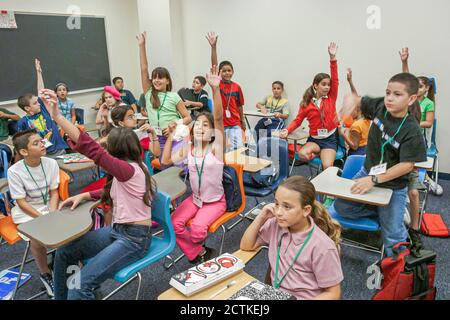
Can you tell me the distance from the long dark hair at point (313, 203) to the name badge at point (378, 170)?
2.36 feet

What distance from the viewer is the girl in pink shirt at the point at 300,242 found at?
1.45 m

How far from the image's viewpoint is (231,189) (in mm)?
2559

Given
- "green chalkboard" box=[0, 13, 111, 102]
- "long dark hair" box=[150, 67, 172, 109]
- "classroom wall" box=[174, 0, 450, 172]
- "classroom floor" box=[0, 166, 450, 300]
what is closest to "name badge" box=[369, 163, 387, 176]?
"classroom floor" box=[0, 166, 450, 300]

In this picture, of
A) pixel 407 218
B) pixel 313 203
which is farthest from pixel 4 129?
pixel 407 218

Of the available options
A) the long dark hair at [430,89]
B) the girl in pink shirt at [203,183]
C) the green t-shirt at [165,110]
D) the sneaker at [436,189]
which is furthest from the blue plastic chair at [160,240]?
the long dark hair at [430,89]

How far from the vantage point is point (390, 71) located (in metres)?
4.54

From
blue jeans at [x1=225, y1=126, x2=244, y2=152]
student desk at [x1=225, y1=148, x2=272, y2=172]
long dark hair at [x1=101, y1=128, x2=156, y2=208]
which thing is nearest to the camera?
long dark hair at [x1=101, y1=128, x2=156, y2=208]

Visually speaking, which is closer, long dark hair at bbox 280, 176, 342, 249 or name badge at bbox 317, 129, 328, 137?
long dark hair at bbox 280, 176, 342, 249

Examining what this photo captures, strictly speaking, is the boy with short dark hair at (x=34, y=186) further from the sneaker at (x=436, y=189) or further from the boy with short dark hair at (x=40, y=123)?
the sneaker at (x=436, y=189)

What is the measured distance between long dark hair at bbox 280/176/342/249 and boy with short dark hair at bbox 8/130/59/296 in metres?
1.83

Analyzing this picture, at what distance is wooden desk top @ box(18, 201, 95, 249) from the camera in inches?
67.7

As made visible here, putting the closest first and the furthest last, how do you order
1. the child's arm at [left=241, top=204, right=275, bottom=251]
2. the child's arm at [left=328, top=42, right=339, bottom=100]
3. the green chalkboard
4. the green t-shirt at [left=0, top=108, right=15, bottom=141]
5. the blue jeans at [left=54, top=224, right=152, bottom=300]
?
the child's arm at [left=241, top=204, right=275, bottom=251] → the blue jeans at [left=54, top=224, right=152, bottom=300] → the child's arm at [left=328, top=42, right=339, bottom=100] → the green t-shirt at [left=0, top=108, right=15, bottom=141] → the green chalkboard

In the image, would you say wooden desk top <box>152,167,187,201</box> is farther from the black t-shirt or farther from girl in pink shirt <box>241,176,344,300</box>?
the black t-shirt
